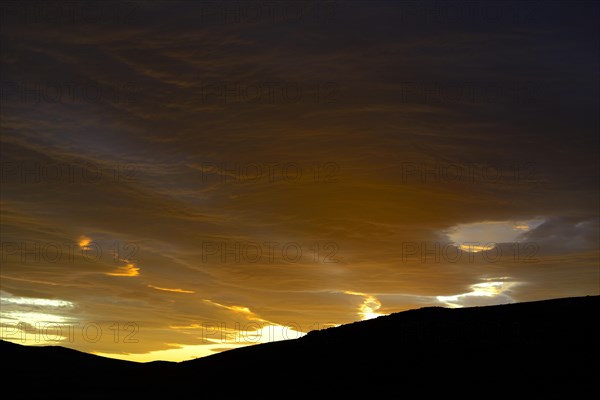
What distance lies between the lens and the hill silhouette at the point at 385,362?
32.4 m

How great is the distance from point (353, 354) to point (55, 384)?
56.7 ft

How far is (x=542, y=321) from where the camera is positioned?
3919 cm

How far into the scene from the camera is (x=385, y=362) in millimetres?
37125

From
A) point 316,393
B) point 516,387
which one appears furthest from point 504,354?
point 316,393

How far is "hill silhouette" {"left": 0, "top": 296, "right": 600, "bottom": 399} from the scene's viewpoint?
32.4 metres

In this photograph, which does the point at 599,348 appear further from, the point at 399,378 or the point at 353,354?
the point at 353,354

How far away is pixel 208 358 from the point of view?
145ft

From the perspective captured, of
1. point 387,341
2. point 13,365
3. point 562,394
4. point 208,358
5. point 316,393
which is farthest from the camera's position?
point 208,358

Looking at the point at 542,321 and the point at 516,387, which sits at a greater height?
the point at 542,321

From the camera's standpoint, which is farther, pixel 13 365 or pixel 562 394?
pixel 13 365

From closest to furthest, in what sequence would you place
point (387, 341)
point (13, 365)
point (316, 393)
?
point (316, 393), point (13, 365), point (387, 341)

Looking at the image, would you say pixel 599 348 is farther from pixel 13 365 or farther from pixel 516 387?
pixel 13 365

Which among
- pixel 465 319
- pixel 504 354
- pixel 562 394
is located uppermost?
pixel 465 319

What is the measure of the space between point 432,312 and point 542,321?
8290 millimetres
